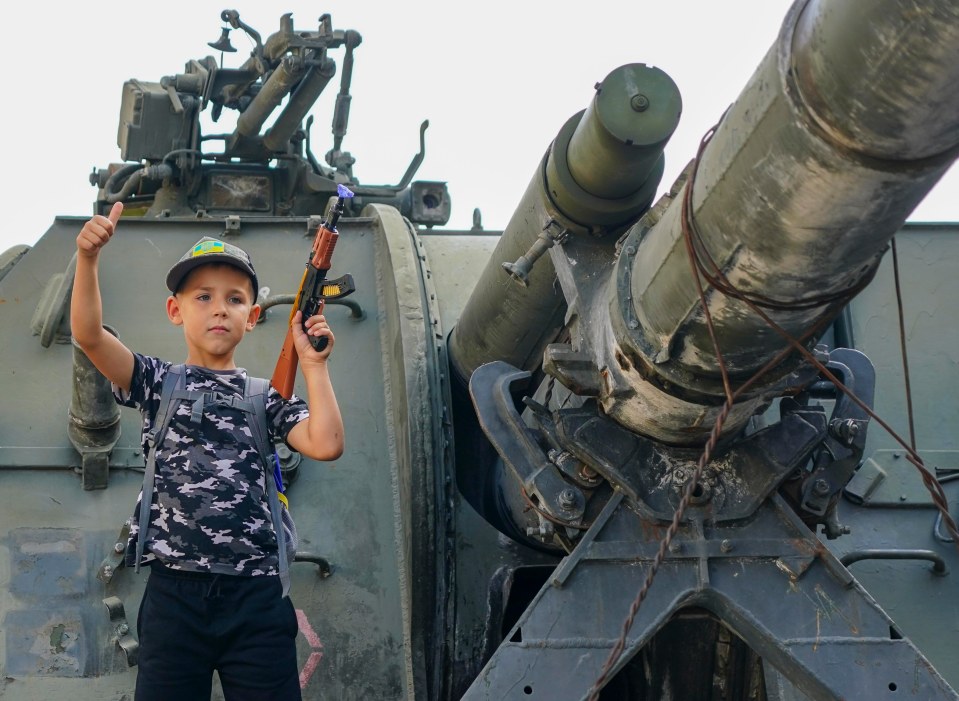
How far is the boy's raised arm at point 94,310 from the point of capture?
3.19m

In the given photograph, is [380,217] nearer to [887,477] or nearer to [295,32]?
[295,32]

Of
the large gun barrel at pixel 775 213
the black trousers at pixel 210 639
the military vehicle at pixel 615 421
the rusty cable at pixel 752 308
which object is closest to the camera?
the large gun barrel at pixel 775 213

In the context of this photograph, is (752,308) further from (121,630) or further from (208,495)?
(121,630)

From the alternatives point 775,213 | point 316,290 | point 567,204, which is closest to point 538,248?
point 567,204

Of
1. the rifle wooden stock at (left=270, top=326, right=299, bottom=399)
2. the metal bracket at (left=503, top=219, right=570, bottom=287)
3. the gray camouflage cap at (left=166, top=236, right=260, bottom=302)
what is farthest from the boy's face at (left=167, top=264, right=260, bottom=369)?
the metal bracket at (left=503, top=219, right=570, bottom=287)

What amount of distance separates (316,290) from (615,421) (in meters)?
0.96

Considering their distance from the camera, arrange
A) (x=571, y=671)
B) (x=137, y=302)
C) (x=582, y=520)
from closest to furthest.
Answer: (x=571, y=671), (x=582, y=520), (x=137, y=302)

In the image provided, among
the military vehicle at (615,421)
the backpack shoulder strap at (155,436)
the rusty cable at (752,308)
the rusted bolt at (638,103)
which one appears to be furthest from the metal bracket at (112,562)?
the rusted bolt at (638,103)

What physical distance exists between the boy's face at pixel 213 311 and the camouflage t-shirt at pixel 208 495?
10 centimetres

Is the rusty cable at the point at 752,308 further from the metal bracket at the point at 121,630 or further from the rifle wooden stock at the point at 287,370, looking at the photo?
the metal bracket at the point at 121,630

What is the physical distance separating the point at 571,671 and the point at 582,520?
44 centimetres

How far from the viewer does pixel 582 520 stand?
12.8ft


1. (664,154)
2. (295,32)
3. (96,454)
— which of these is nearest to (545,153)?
(664,154)

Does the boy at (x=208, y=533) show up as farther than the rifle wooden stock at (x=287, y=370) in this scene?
No
